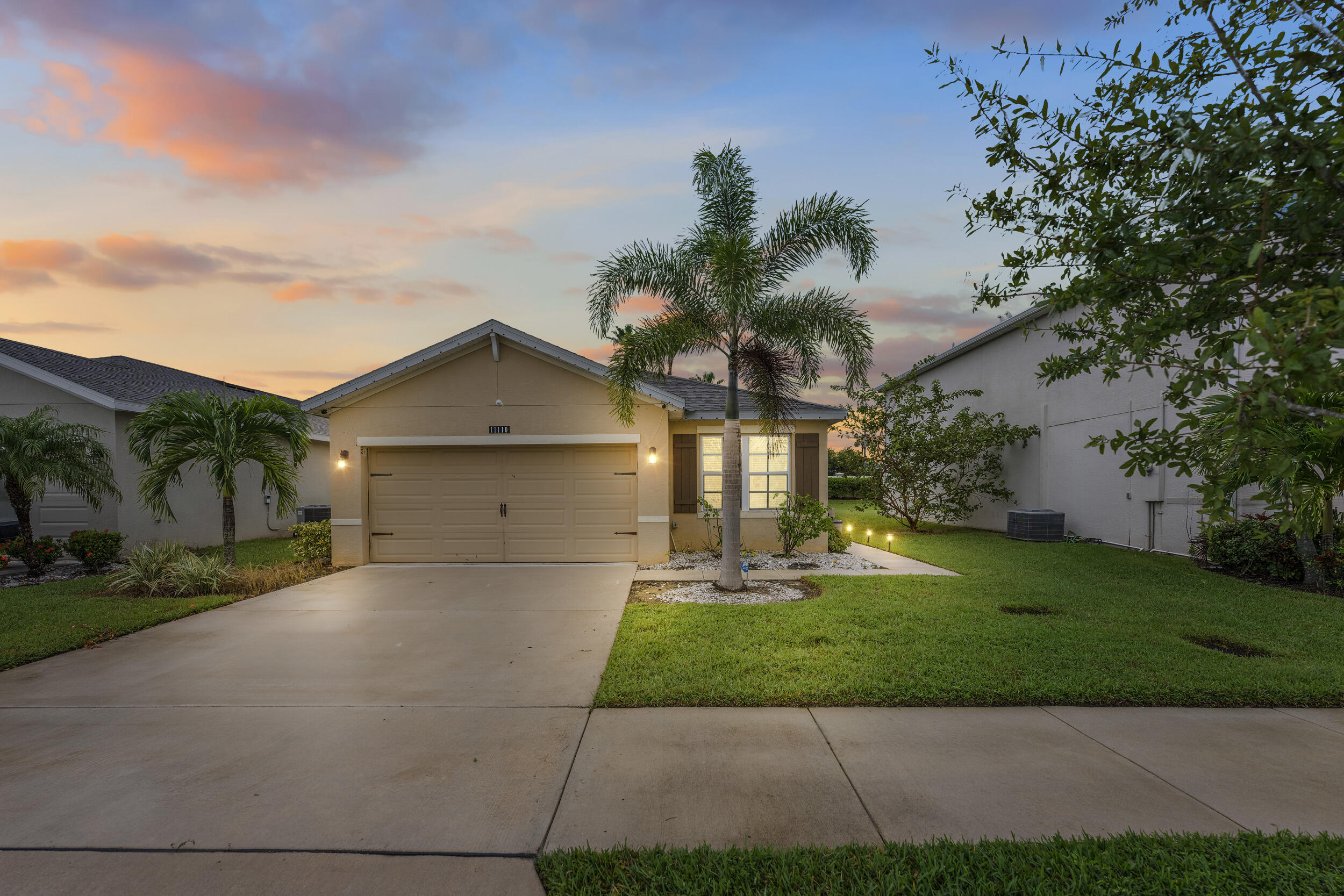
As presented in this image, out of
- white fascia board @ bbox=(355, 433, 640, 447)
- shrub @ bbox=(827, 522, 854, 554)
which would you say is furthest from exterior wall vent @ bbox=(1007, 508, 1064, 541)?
white fascia board @ bbox=(355, 433, 640, 447)

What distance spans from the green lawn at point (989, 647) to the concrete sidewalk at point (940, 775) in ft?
0.72

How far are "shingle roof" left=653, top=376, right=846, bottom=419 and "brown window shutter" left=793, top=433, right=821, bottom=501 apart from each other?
0.53 metres

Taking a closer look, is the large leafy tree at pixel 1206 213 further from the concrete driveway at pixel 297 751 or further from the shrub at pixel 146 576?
the shrub at pixel 146 576

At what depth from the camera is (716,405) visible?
12023mm

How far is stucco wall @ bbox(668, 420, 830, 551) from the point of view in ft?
37.8

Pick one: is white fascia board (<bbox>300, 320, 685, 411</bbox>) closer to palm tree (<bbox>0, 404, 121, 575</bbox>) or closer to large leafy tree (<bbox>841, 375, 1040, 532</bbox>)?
palm tree (<bbox>0, 404, 121, 575</bbox>)

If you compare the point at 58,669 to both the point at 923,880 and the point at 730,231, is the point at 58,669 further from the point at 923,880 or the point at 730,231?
the point at 730,231

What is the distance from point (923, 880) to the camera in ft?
7.92

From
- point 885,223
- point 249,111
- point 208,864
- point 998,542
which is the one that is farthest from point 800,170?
point 208,864

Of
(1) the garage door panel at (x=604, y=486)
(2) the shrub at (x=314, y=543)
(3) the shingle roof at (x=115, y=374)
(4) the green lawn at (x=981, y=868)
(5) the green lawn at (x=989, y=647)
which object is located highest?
(3) the shingle roof at (x=115, y=374)

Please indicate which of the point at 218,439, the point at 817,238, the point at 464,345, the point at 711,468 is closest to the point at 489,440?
the point at 464,345

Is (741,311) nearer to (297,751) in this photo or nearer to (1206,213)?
(1206,213)

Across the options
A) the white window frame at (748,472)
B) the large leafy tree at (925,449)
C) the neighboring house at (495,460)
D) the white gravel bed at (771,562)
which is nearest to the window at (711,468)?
the white window frame at (748,472)

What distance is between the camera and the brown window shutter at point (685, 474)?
11.6 metres
